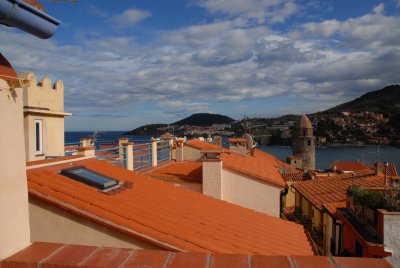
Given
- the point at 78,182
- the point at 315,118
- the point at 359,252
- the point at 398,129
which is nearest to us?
the point at 78,182

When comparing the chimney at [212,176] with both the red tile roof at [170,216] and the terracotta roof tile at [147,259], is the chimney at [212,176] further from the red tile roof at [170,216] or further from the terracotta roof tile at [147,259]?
the terracotta roof tile at [147,259]

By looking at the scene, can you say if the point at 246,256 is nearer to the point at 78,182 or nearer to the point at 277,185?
the point at 78,182

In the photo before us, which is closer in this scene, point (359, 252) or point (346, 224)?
point (359, 252)

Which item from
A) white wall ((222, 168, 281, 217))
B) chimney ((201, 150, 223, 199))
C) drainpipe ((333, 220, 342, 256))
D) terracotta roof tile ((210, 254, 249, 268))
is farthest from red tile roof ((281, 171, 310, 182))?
terracotta roof tile ((210, 254, 249, 268))

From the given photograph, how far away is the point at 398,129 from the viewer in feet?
448

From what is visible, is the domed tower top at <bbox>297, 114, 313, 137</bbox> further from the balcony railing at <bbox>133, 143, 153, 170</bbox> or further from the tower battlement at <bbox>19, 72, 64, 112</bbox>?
the tower battlement at <bbox>19, 72, 64, 112</bbox>

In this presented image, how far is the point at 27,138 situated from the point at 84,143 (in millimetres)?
5899

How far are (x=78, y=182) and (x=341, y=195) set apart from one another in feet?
51.3

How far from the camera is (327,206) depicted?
16875 mm

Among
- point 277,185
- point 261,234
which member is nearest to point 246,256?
point 261,234

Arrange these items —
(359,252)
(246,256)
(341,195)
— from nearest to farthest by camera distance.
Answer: (246,256)
(359,252)
(341,195)

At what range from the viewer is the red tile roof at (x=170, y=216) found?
168 inches

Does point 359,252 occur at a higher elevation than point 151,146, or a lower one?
lower

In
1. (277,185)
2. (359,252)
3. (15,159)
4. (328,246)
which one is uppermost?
(15,159)
